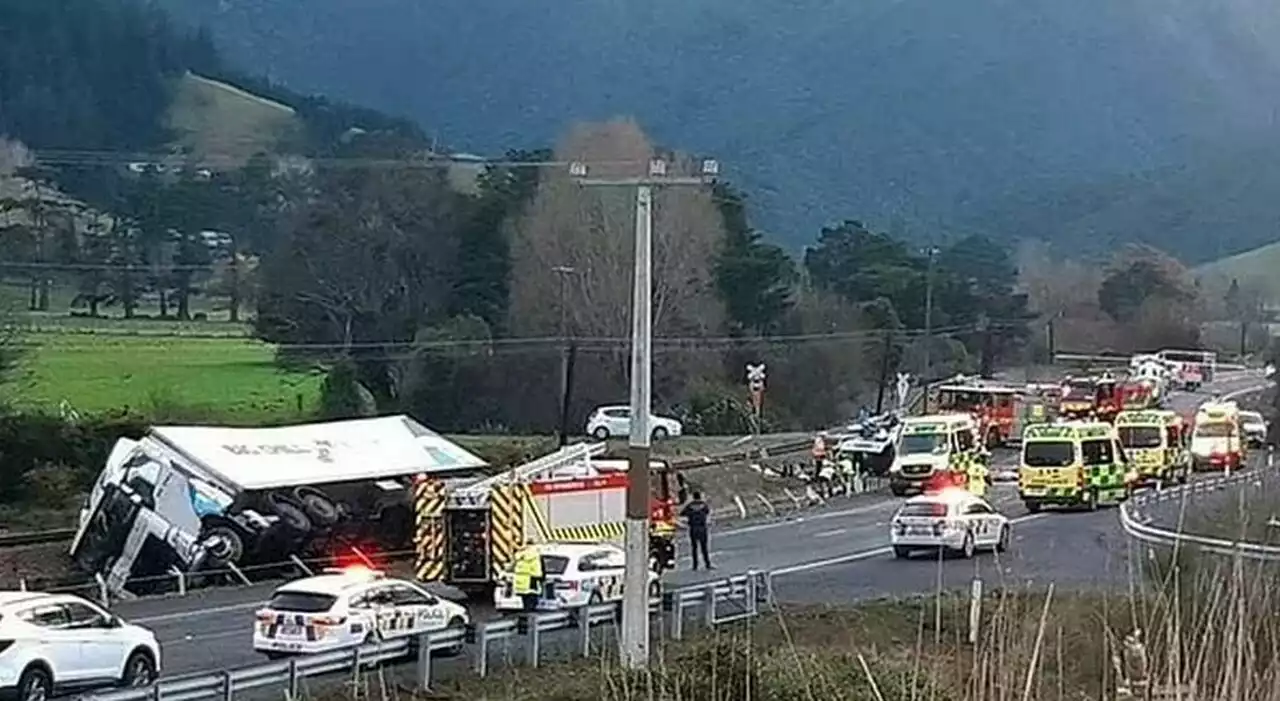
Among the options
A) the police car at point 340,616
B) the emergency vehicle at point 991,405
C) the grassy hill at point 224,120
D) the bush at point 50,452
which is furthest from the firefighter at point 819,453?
the grassy hill at point 224,120

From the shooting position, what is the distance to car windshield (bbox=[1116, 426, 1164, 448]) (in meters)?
51.9

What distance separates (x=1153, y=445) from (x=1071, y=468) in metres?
6.12

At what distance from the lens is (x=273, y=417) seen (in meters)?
57.0

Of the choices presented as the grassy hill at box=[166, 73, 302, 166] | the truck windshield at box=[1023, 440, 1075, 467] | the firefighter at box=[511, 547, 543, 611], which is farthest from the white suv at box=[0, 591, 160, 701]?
the grassy hill at box=[166, 73, 302, 166]

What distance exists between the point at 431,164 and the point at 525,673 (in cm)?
6117

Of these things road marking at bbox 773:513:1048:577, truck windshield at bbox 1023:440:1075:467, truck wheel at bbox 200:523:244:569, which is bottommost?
road marking at bbox 773:513:1048:577

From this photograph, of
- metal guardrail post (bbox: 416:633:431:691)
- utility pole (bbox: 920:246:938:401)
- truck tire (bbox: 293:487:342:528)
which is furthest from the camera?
utility pole (bbox: 920:246:938:401)

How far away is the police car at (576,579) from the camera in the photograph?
95.7 ft

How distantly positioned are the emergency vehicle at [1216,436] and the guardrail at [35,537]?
28154 millimetres

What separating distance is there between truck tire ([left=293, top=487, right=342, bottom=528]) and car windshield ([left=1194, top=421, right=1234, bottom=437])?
90.2ft

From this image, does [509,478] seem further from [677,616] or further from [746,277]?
[746,277]

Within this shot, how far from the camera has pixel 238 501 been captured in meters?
36.4

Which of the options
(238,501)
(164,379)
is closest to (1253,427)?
(238,501)

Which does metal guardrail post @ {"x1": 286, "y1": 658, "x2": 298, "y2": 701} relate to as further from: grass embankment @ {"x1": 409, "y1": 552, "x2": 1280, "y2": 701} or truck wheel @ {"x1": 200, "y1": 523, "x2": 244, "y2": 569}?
truck wheel @ {"x1": 200, "y1": 523, "x2": 244, "y2": 569}
